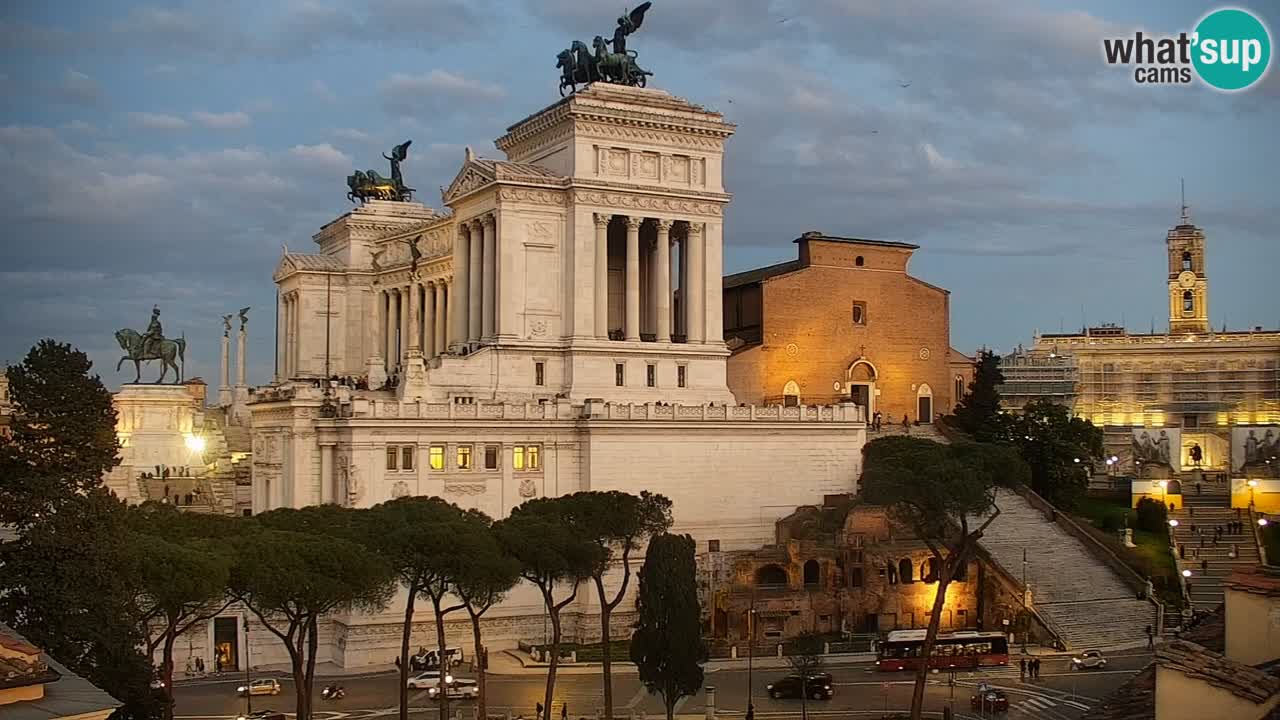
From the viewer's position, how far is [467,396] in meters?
75.8

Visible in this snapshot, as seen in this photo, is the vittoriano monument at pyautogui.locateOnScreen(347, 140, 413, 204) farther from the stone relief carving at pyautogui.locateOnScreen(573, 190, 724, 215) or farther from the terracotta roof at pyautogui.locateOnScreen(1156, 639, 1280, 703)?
the terracotta roof at pyautogui.locateOnScreen(1156, 639, 1280, 703)

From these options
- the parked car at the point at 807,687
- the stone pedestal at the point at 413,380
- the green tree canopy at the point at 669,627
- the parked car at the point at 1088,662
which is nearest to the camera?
the green tree canopy at the point at 669,627

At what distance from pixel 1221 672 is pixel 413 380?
59741 mm

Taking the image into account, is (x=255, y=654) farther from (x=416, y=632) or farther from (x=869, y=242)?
(x=869, y=242)

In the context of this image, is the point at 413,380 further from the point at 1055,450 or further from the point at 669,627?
the point at 1055,450

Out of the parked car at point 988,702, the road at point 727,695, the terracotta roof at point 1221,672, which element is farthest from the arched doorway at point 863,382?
the terracotta roof at point 1221,672

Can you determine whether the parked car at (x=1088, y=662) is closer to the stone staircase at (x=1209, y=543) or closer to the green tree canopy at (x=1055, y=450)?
the stone staircase at (x=1209, y=543)

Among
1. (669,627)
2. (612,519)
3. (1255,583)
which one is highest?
(1255,583)

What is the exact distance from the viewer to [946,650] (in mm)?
65188

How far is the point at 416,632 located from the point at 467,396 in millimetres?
13776

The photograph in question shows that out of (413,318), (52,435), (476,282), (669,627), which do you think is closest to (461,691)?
(669,627)

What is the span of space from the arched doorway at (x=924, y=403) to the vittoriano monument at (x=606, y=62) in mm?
31279

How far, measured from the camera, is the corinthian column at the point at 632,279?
80.9 metres

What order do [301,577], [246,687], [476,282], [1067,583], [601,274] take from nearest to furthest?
[301,577] → [246,687] → [1067,583] → [601,274] → [476,282]
